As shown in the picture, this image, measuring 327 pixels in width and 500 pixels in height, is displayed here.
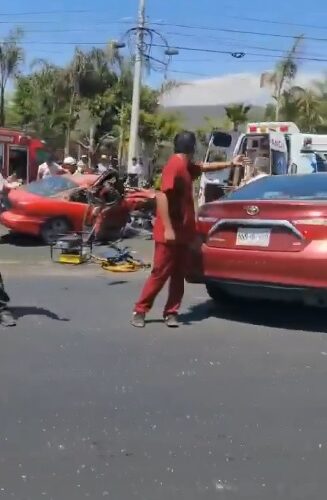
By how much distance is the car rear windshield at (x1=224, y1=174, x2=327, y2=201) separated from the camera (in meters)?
7.26

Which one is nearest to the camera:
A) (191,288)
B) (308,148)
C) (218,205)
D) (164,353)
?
(164,353)

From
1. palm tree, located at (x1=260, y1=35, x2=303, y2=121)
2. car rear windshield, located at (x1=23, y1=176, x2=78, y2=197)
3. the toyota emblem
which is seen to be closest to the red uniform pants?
the toyota emblem

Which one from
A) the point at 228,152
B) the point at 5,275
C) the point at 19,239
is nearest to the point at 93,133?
the point at 228,152

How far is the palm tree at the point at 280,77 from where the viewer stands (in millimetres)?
35281

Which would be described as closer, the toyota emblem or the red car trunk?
the red car trunk

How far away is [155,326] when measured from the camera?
23.0 ft

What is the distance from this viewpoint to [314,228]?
21.7 feet

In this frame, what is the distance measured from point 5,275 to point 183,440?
19.7 feet

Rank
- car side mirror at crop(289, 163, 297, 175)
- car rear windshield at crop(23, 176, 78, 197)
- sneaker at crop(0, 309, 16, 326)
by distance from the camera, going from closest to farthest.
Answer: sneaker at crop(0, 309, 16, 326), car rear windshield at crop(23, 176, 78, 197), car side mirror at crop(289, 163, 297, 175)

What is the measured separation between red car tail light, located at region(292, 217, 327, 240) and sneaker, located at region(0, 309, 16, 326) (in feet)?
8.04

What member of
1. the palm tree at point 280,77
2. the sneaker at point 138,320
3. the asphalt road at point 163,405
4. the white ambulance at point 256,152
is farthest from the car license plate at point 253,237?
the palm tree at point 280,77

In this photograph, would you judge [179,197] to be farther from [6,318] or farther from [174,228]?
[6,318]

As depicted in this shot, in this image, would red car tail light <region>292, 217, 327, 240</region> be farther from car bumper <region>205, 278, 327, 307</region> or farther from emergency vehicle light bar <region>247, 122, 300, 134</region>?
emergency vehicle light bar <region>247, 122, 300, 134</region>

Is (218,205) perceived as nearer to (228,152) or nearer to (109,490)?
(109,490)
